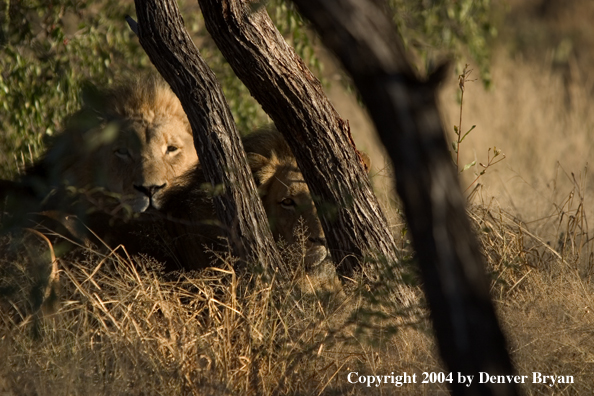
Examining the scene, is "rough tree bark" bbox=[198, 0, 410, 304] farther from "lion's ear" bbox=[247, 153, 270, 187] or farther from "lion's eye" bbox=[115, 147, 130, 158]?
"lion's eye" bbox=[115, 147, 130, 158]

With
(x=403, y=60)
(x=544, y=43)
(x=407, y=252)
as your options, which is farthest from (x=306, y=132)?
(x=544, y=43)

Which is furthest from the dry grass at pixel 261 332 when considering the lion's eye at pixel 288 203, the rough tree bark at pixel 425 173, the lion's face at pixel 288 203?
the rough tree bark at pixel 425 173

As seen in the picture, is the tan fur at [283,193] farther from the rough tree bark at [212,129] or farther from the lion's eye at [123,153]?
the lion's eye at [123,153]

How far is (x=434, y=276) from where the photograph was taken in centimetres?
203

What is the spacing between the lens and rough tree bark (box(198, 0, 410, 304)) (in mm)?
3822

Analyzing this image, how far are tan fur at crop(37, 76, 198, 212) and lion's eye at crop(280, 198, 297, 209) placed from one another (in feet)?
3.20

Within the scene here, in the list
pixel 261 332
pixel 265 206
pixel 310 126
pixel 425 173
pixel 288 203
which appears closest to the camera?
pixel 425 173

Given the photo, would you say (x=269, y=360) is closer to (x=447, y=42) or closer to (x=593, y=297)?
(x=593, y=297)

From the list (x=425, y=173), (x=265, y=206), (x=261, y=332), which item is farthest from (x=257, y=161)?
(x=425, y=173)

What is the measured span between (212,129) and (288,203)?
82cm

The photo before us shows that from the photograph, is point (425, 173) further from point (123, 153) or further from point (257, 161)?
point (123, 153)

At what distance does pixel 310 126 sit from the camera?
13.0ft

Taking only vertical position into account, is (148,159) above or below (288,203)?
above

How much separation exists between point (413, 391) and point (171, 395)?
1041 mm
